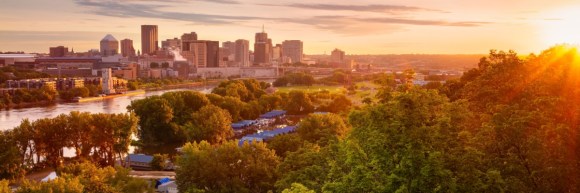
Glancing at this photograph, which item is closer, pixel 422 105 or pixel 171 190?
pixel 422 105

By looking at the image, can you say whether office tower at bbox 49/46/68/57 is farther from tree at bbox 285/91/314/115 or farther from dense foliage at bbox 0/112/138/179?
dense foliage at bbox 0/112/138/179

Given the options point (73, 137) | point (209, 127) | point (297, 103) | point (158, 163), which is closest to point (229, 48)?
point (297, 103)

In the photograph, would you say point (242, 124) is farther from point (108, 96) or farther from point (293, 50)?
point (293, 50)

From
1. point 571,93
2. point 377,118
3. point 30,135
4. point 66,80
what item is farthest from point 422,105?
point 66,80

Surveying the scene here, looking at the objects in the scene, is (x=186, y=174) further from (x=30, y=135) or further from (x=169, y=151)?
(x=169, y=151)

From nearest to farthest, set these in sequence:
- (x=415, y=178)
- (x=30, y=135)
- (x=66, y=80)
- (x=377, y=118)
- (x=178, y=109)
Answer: (x=415, y=178) < (x=377, y=118) < (x=30, y=135) < (x=178, y=109) < (x=66, y=80)

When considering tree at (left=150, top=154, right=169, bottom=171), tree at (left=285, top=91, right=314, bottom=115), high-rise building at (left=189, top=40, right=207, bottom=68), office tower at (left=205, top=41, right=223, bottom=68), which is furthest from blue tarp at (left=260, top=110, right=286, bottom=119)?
office tower at (left=205, top=41, right=223, bottom=68)

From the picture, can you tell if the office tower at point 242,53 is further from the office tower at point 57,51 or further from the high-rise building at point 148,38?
the office tower at point 57,51
